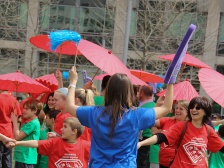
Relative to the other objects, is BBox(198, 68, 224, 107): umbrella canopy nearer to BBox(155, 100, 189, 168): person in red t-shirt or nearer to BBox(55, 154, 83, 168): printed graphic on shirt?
BBox(155, 100, 189, 168): person in red t-shirt

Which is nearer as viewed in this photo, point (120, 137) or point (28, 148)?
point (120, 137)

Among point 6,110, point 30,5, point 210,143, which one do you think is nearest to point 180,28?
point 30,5

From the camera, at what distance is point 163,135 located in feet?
19.0

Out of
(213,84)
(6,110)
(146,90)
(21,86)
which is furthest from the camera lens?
(21,86)

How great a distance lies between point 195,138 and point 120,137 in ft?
6.25

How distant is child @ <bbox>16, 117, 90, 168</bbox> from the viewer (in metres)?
5.86

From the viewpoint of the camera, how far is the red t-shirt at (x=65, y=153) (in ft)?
19.3

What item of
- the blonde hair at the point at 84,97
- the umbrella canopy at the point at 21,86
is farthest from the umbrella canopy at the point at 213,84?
the umbrella canopy at the point at 21,86

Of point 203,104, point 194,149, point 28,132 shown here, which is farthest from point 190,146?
point 28,132

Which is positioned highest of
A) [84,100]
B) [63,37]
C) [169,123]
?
[63,37]

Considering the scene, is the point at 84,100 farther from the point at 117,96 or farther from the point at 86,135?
the point at 117,96

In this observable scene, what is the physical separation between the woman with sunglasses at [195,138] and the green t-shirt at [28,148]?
8.05 feet

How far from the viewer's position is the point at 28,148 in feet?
26.5

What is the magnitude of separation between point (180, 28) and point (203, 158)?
16.1m
